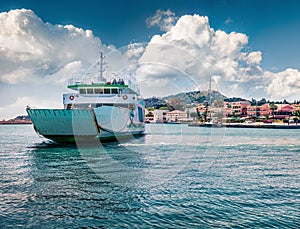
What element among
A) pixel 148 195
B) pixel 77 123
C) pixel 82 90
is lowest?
pixel 148 195

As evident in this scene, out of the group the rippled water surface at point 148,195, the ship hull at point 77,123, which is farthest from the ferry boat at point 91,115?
the rippled water surface at point 148,195

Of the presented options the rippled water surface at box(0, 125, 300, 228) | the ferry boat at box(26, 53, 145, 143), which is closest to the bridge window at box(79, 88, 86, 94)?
the ferry boat at box(26, 53, 145, 143)

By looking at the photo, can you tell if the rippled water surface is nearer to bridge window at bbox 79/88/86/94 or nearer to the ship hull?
the ship hull

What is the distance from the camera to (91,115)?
26.8 m

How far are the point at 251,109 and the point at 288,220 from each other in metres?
154

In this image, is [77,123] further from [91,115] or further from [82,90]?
[82,90]

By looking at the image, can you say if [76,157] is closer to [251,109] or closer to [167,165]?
[167,165]

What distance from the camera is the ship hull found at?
25.9 m

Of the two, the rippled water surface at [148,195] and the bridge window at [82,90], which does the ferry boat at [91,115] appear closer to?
the bridge window at [82,90]

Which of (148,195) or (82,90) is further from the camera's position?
(82,90)

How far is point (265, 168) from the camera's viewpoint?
17422 mm

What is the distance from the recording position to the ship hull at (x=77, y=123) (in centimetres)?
2588

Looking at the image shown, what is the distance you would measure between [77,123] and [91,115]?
1358 millimetres

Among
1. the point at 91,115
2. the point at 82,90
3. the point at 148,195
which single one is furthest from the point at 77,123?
the point at 148,195
